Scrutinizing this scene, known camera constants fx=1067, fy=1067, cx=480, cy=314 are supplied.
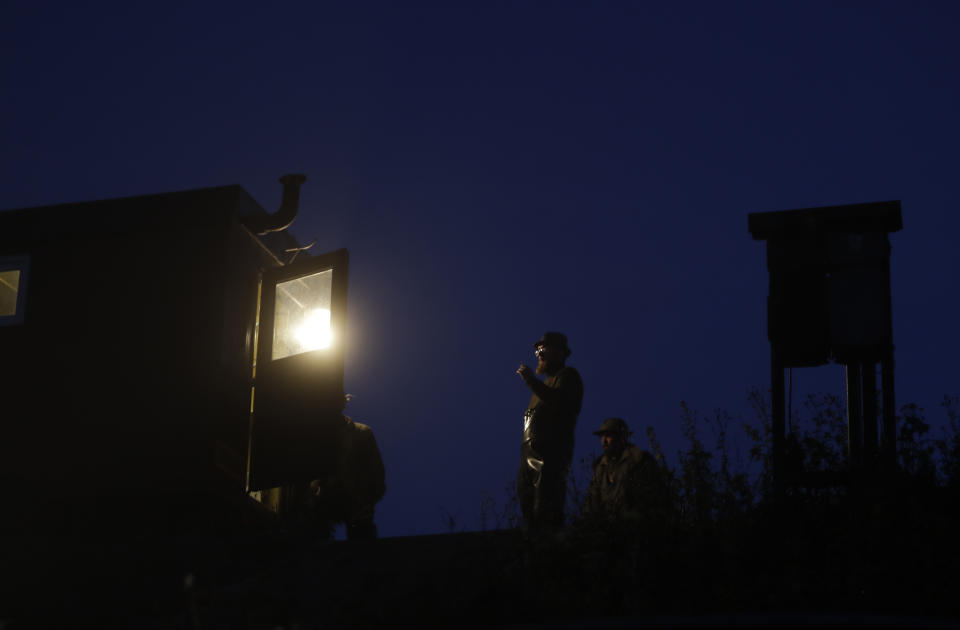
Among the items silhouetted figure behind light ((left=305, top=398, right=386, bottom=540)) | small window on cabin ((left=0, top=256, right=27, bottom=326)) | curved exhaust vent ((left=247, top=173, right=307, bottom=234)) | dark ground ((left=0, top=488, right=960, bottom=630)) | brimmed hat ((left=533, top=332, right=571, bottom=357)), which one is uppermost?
curved exhaust vent ((left=247, top=173, right=307, bottom=234))

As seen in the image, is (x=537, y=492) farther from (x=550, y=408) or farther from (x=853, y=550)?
(x=853, y=550)

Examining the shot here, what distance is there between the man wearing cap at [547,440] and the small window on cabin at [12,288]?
551 cm

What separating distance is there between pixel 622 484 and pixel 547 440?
0.74 metres

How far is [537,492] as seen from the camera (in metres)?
7.81

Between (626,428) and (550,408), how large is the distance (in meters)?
0.67

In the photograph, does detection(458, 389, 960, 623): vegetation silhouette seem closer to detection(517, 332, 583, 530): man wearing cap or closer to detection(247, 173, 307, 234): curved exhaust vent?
detection(517, 332, 583, 530): man wearing cap

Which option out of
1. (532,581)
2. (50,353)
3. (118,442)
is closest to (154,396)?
(118,442)

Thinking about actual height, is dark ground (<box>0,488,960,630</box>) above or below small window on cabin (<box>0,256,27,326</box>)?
below

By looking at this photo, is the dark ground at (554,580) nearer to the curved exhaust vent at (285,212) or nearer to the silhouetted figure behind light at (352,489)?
the silhouetted figure behind light at (352,489)

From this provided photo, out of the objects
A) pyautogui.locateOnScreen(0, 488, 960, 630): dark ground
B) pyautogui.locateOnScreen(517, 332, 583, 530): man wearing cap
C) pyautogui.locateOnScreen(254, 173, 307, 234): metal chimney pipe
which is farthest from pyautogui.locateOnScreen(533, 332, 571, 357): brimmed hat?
pyautogui.locateOnScreen(254, 173, 307, 234): metal chimney pipe

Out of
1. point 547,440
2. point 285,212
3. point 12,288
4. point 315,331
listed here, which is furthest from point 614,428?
point 12,288

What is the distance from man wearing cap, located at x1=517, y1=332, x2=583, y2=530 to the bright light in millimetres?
2434

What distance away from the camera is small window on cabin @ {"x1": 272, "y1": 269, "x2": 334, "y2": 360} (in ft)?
32.6

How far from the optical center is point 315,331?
998cm
